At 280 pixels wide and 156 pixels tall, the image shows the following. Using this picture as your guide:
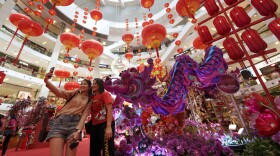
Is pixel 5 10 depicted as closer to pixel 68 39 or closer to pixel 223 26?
pixel 68 39

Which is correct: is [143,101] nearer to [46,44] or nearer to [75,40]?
[75,40]

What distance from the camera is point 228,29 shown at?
2365mm

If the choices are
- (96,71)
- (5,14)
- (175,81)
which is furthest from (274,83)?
(5,14)

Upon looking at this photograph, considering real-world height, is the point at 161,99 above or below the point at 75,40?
below

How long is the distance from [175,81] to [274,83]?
885cm

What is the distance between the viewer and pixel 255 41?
2037mm

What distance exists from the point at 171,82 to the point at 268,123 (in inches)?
44.8

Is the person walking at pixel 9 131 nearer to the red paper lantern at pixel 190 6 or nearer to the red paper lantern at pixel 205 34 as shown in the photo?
the red paper lantern at pixel 205 34

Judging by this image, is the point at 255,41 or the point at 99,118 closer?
the point at 99,118

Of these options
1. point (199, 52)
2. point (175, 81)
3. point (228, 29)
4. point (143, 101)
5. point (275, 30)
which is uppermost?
point (199, 52)

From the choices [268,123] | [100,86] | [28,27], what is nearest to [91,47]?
[28,27]

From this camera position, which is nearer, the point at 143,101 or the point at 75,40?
the point at 143,101

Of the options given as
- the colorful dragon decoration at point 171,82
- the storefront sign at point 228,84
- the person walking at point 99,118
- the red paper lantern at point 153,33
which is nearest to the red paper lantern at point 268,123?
the storefront sign at point 228,84

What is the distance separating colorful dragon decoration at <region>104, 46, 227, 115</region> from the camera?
1.80m
